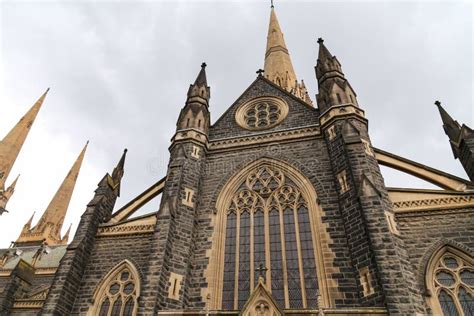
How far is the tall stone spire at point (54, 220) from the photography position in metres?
41.6

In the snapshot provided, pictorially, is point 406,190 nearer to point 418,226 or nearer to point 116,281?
point 418,226

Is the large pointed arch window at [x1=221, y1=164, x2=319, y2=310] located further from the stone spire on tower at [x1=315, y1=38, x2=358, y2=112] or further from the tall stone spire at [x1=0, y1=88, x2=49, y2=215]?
the tall stone spire at [x1=0, y1=88, x2=49, y2=215]

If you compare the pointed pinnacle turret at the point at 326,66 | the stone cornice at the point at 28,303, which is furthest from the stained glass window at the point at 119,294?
the pointed pinnacle turret at the point at 326,66

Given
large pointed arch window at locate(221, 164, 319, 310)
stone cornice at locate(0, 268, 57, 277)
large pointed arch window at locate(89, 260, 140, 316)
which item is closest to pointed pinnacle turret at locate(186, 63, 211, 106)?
large pointed arch window at locate(221, 164, 319, 310)

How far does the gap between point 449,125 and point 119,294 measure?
1402 centimetres

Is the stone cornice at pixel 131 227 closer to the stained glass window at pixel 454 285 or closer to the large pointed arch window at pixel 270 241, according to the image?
the large pointed arch window at pixel 270 241

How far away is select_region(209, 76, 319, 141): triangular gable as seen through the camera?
1473 cm

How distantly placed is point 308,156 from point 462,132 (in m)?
5.50

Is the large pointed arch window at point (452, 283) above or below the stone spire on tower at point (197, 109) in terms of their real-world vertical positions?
below

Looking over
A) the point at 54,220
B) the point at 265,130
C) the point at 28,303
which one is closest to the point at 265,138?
the point at 265,130

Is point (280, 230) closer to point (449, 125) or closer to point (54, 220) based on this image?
point (449, 125)

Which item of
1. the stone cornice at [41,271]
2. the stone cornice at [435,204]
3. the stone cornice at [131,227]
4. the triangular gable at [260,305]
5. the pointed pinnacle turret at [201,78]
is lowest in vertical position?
the triangular gable at [260,305]

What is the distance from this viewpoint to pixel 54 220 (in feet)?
145

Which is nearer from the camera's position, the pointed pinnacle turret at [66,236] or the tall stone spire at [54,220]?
the tall stone spire at [54,220]
